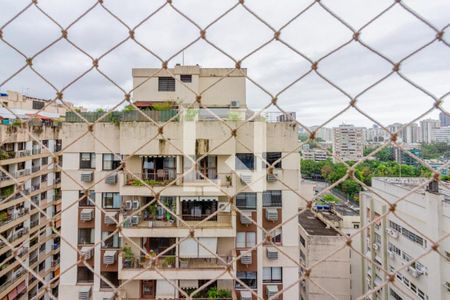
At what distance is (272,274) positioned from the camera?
15.0 feet

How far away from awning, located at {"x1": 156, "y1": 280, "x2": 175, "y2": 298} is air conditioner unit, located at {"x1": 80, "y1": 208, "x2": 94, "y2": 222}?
154 cm

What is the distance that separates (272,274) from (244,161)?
188 cm

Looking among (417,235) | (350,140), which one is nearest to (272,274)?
(417,235)

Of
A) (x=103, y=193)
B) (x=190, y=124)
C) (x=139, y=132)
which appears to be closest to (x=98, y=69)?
(x=190, y=124)

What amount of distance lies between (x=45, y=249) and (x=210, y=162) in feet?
25.4

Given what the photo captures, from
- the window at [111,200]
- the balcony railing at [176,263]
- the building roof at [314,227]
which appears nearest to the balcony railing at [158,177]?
the window at [111,200]

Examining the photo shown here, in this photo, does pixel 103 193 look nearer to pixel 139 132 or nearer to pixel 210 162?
pixel 139 132

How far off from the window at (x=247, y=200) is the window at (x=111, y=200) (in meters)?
1.91

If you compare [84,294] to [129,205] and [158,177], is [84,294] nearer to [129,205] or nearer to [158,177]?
[129,205]

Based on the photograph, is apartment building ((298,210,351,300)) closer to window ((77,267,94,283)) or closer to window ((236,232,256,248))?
window ((236,232,256,248))

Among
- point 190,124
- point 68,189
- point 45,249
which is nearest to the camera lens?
point 190,124

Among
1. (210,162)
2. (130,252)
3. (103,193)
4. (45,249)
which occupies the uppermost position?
(210,162)

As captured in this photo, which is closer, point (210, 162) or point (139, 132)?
point (139, 132)

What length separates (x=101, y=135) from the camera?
4160mm
